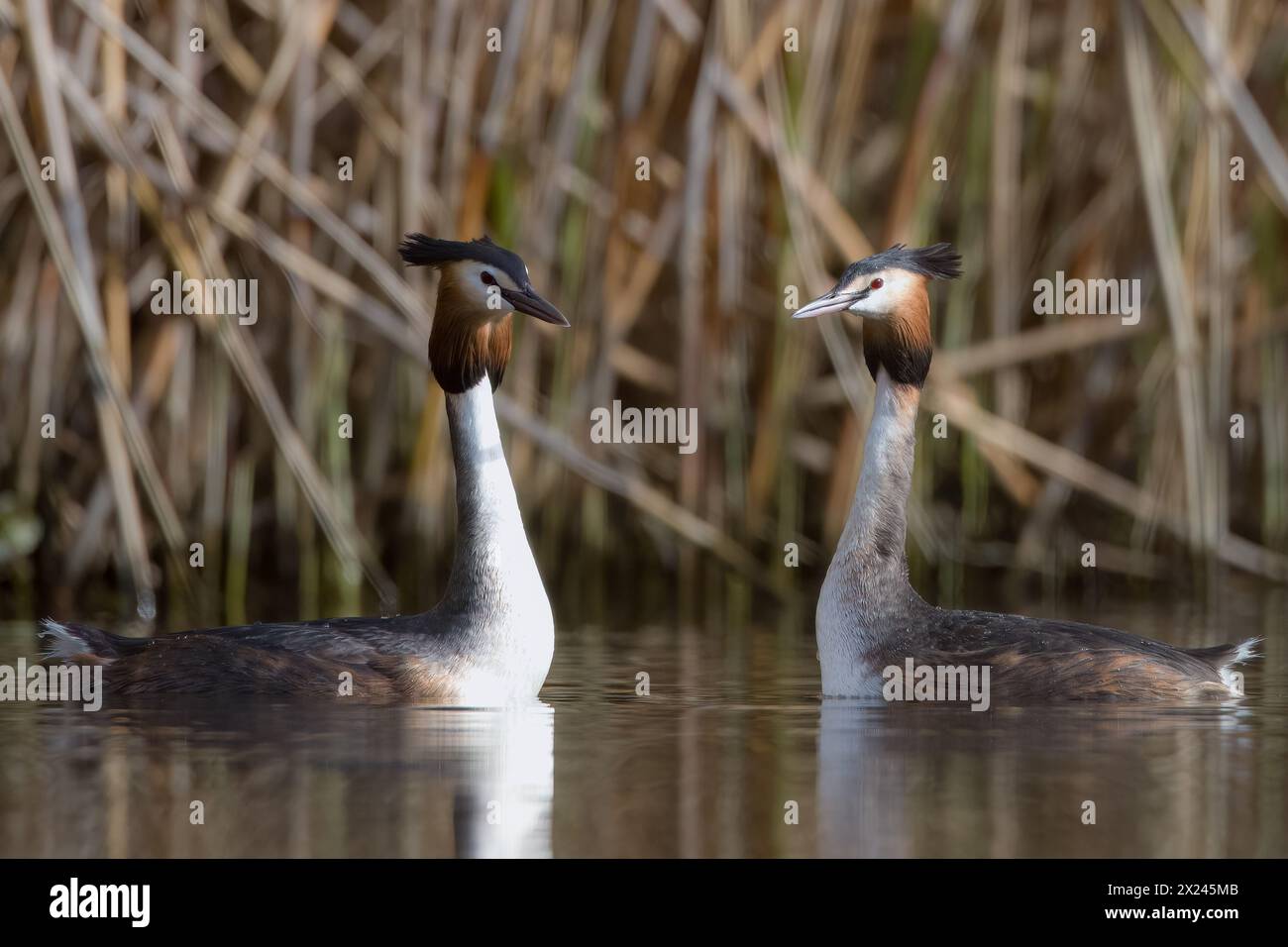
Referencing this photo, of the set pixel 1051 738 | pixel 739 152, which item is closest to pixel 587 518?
pixel 739 152

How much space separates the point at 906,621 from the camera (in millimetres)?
7039

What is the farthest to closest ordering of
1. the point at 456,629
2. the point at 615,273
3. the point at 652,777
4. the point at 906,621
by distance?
1. the point at 615,273
2. the point at 906,621
3. the point at 456,629
4. the point at 652,777

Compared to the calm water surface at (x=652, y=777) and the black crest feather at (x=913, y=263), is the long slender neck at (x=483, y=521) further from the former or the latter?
the black crest feather at (x=913, y=263)

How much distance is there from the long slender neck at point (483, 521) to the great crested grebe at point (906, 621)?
3.47 feet

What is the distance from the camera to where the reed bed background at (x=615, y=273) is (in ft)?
31.7

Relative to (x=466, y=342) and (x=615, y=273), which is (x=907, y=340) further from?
(x=615, y=273)

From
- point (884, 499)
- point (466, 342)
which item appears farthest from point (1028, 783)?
point (466, 342)

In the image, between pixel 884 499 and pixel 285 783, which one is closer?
pixel 285 783

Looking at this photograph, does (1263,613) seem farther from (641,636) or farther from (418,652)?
(418,652)

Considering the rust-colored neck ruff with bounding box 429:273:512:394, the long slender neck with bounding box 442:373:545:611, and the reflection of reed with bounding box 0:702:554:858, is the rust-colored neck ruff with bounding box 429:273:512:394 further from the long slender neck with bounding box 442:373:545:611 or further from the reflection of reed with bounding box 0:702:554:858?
the reflection of reed with bounding box 0:702:554:858

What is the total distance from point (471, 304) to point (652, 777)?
A: 2.28m

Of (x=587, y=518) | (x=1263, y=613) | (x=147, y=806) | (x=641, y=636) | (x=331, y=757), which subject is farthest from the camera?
(x=587, y=518)

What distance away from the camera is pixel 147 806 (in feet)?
16.2
